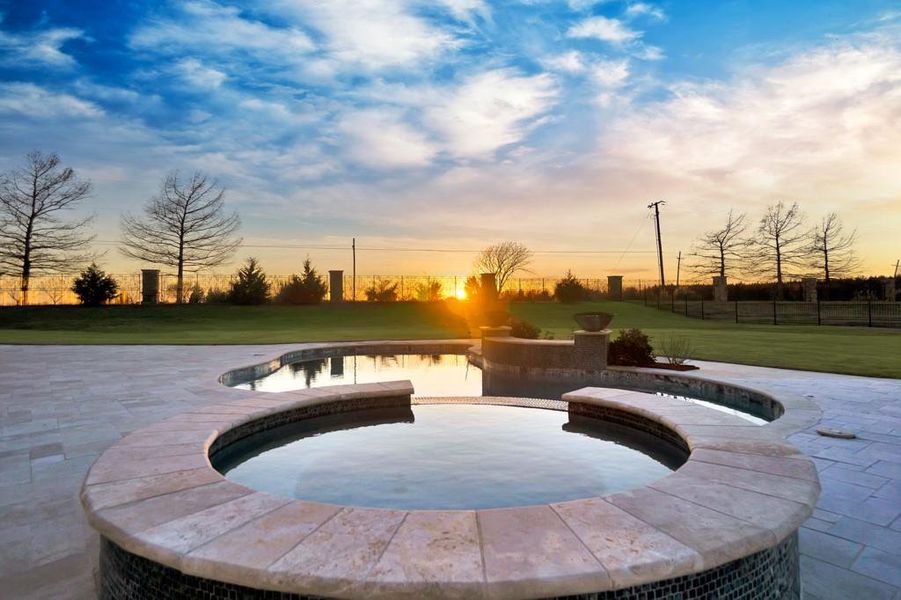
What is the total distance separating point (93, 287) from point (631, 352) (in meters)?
34.2

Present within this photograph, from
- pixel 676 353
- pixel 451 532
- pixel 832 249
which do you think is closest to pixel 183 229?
pixel 676 353

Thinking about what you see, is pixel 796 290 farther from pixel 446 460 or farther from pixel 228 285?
pixel 228 285

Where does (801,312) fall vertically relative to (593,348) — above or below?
above

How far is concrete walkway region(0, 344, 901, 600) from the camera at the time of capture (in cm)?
283

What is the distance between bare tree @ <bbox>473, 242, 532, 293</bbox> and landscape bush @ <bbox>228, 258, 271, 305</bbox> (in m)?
20.2

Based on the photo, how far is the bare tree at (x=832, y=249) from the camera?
37469 mm

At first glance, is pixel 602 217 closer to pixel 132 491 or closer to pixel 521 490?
pixel 521 490

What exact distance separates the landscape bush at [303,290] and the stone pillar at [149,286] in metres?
7.99

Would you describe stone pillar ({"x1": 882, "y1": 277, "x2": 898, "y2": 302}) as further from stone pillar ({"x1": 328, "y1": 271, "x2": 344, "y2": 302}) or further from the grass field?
stone pillar ({"x1": 328, "y1": 271, "x2": 344, "y2": 302})

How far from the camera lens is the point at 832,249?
37875 millimetres

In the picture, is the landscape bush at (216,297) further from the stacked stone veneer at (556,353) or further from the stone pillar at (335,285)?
the stacked stone veneer at (556,353)

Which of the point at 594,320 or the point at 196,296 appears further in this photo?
the point at 196,296

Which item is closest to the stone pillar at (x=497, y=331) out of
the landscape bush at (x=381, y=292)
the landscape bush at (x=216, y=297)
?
the landscape bush at (x=381, y=292)

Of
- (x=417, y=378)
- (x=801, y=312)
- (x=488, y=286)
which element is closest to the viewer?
(x=417, y=378)
